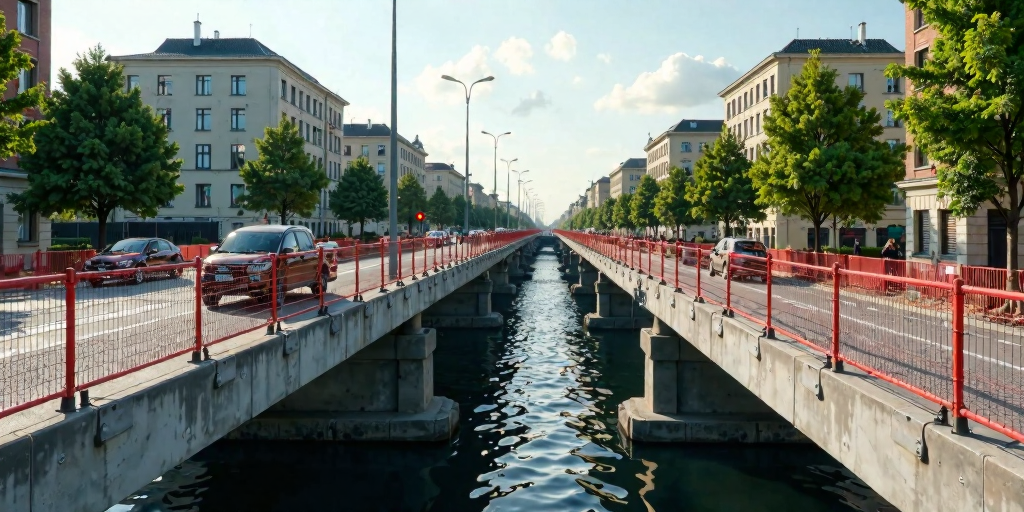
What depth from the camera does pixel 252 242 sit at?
15.5m

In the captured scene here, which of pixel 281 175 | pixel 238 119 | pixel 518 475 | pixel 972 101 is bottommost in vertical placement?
pixel 518 475

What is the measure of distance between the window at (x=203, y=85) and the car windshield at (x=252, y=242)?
52.6 metres

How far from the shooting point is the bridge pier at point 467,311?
36.0 meters

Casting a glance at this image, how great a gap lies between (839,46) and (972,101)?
56.4 metres

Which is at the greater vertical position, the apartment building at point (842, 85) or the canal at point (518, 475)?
the apartment building at point (842, 85)

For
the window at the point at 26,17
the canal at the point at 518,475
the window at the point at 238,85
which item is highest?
the window at the point at 238,85

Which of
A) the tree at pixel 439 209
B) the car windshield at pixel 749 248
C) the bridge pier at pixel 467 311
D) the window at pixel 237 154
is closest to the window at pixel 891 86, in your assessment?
the car windshield at pixel 749 248

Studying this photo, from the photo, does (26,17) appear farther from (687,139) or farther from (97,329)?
(687,139)

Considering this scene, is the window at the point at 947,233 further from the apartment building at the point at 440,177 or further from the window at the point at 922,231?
the apartment building at the point at 440,177

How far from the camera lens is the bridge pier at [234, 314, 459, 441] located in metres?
15.7

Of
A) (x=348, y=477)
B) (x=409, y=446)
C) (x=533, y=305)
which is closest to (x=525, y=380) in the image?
(x=409, y=446)

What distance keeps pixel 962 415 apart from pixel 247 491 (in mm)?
11320

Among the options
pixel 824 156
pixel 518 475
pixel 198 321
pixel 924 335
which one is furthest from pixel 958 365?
pixel 824 156

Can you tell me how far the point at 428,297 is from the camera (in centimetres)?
1845
